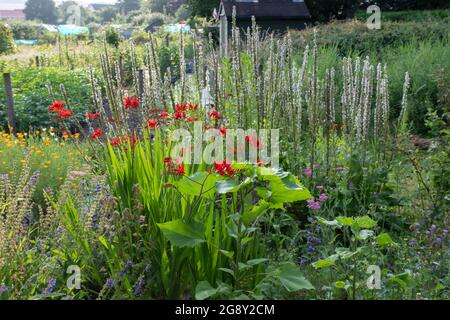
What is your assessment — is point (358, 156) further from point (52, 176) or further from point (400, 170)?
point (52, 176)

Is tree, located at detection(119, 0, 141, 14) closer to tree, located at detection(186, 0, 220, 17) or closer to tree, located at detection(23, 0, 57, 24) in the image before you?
tree, located at detection(23, 0, 57, 24)

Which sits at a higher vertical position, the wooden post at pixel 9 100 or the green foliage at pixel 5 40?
the green foliage at pixel 5 40

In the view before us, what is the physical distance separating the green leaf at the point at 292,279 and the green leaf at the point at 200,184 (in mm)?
487

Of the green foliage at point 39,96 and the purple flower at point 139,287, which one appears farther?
the green foliage at point 39,96

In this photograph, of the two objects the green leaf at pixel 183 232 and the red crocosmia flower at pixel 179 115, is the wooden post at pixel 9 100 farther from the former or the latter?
the green leaf at pixel 183 232

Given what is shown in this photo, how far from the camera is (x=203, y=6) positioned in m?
28.7

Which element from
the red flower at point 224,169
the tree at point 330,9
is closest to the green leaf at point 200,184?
the red flower at point 224,169

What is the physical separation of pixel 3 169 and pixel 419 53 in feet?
22.8

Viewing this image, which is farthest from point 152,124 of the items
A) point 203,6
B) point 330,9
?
point 330,9

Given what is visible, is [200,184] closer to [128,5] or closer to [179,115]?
[179,115]

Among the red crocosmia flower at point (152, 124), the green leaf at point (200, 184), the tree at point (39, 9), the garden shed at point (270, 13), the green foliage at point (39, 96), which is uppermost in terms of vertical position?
the tree at point (39, 9)

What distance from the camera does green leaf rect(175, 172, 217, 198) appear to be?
259 cm

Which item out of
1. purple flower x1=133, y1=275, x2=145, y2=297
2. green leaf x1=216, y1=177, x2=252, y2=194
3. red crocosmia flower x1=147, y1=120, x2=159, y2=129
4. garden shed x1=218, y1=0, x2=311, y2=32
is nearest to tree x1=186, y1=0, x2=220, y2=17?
garden shed x1=218, y1=0, x2=311, y2=32

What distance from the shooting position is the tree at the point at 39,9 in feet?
253
